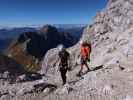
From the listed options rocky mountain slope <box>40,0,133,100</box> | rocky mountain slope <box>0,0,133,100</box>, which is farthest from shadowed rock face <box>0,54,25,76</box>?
rocky mountain slope <box>0,0,133,100</box>

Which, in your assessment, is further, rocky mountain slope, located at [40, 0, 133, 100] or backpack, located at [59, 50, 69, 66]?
backpack, located at [59, 50, 69, 66]

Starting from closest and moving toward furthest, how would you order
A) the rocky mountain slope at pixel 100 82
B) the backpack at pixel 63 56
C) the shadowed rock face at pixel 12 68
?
the rocky mountain slope at pixel 100 82
the backpack at pixel 63 56
the shadowed rock face at pixel 12 68

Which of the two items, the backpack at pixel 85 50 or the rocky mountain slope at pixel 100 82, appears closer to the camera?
the rocky mountain slope at pixel 100 82

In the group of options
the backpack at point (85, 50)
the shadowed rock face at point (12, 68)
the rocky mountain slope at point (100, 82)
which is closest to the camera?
the rocky mountain slope at point (100, 82)

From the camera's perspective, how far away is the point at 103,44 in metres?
38.5

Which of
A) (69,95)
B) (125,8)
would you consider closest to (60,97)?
(69,95)

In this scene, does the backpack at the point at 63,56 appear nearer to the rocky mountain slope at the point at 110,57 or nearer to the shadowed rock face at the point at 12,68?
the rocky mountain slope at the point at 110,57

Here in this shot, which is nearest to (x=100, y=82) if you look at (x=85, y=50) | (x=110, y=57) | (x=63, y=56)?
(x=63, y=56)

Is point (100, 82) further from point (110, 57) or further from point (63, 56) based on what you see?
point (110, 57)

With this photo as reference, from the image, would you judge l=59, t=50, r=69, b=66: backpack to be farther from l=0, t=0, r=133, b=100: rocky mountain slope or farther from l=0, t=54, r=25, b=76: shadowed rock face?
l=0, t=54, r=25, b=76: shadowed rock face

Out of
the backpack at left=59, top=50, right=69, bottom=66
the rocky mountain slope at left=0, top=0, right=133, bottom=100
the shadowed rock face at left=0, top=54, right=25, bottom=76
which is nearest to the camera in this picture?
the rocky mountain slope at left=0, top=0, right=133, bottom=100

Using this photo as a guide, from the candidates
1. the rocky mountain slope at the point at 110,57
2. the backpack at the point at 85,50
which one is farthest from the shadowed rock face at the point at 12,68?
the backpack at the point at 85,50

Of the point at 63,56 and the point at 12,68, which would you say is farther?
the point at 12,68

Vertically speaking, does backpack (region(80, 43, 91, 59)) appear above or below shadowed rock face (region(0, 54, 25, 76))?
above
